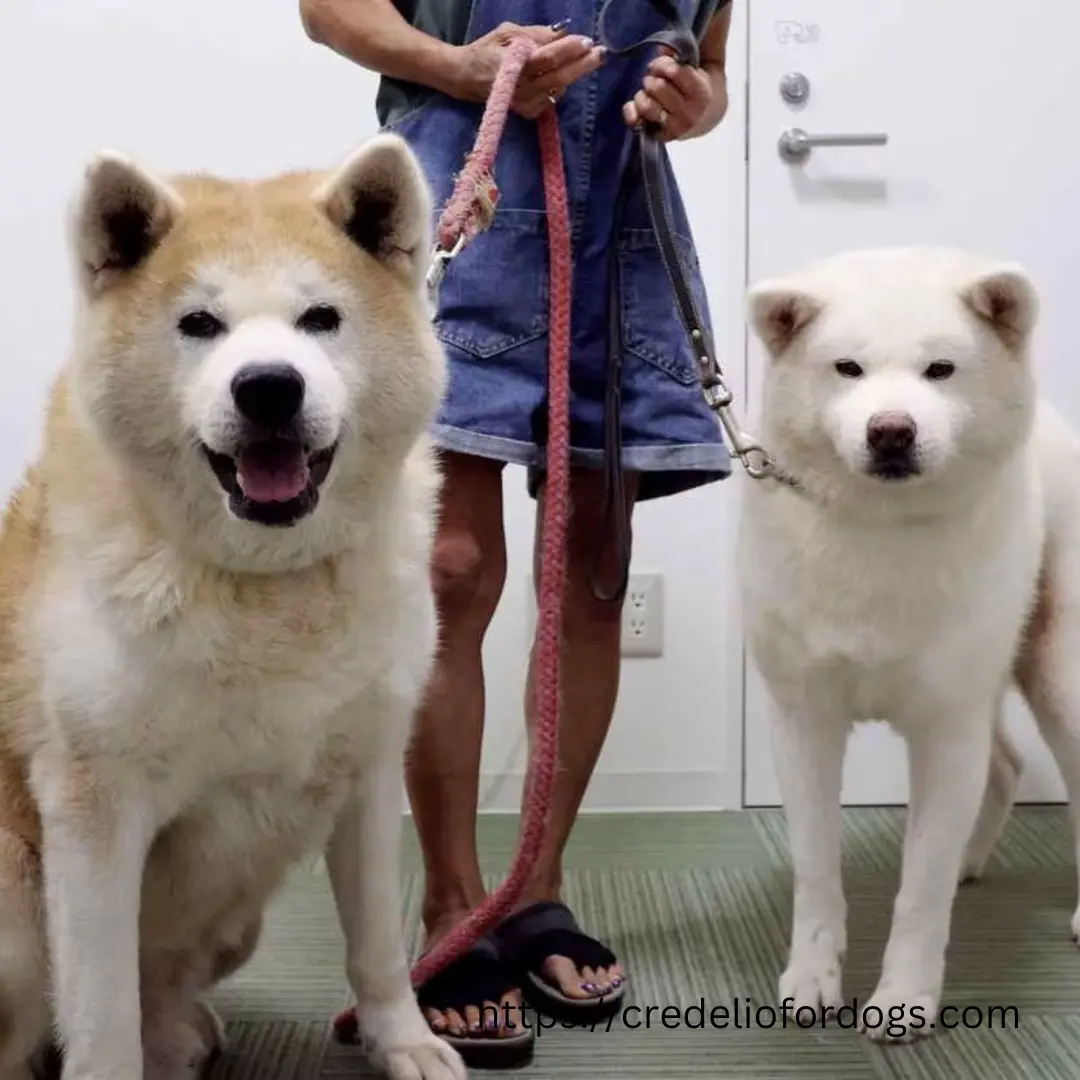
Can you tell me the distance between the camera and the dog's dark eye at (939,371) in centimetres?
135

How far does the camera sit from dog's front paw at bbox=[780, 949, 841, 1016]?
1.47 metres

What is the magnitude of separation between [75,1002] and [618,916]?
3.12 feet

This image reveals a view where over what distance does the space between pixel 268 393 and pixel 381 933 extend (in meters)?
0.61

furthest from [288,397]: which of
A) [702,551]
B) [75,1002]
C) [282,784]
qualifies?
[702,551]

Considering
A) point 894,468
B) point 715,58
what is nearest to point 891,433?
point 894,468

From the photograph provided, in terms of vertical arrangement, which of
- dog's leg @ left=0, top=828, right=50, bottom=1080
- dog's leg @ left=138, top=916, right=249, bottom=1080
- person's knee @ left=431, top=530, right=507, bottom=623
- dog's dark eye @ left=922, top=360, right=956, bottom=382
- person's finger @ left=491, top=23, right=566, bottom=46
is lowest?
dog's leg @ left=138, top=916, right=249, bottom=1080

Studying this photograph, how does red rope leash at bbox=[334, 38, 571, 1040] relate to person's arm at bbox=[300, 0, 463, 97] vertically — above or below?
below

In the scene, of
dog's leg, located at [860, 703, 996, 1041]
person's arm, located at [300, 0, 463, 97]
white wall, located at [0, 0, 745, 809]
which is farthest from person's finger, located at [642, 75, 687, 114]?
white wall, located at [0, 0, 745, 809]


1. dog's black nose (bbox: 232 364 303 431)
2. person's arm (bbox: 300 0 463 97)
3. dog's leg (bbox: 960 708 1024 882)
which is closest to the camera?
dog's black nose (bbox: 232 364 303 431)

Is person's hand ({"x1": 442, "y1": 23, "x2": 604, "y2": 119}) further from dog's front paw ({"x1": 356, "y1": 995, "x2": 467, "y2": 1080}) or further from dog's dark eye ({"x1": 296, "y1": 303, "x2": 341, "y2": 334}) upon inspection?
dog's front paw ({"x1": 356, "y1": 995, "x2": 467, "y2": 1080})

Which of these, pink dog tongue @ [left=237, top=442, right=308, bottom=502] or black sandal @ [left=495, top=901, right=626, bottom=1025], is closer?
pink dog tongue @ [left=237, top=442, right=308, bottom=502]

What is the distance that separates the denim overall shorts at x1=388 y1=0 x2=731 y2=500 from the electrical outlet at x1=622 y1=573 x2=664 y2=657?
820 millimetres

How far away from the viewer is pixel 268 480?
101 centimetres

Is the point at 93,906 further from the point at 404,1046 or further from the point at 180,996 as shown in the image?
the point at 404,1046
